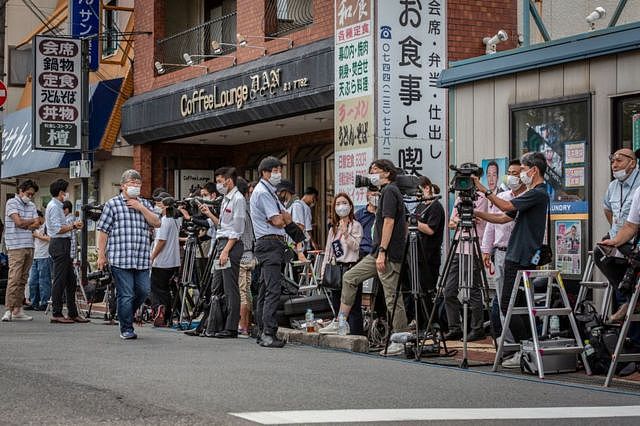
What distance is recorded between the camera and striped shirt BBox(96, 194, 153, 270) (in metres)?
14.7

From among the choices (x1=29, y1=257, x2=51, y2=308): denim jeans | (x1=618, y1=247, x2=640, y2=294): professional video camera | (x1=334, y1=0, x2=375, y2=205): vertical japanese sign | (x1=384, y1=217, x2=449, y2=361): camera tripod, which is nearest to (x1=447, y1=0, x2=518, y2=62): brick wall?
(x1=334, y1=0, x2=375, y2=205): vertical japanese sign

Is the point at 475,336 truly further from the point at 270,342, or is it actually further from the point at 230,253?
the point at 230,253

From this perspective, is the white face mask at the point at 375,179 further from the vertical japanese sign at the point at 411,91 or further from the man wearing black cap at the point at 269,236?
the vertical japanese sign at the point at 411,91

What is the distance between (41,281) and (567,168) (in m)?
10.8

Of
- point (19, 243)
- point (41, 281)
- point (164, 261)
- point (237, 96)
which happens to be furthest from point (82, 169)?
point (164, 261)

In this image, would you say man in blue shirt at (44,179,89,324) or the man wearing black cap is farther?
man in blue shirt at (44,179,89,324)

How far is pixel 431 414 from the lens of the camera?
27.5 feet

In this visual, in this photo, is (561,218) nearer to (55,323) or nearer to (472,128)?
(472,128)

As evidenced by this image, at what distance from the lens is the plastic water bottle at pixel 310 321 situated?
14.5 metres

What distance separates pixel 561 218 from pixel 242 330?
4.41m

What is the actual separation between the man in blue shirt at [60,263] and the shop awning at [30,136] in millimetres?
10545

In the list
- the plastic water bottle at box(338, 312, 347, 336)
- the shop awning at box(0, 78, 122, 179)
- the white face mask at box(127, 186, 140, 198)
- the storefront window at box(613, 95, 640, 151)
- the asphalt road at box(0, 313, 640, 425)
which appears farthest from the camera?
the shop awning at box(0, 78, 122, 179)

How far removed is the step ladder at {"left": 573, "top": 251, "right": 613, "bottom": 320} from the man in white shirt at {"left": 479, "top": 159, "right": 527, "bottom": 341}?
0.80 meters

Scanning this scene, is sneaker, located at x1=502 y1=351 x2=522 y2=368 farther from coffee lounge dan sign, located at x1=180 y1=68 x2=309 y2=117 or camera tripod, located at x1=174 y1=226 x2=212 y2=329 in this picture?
coffee lounge dan sign, located at x1=180 y1=68 x2=309 y2=117
